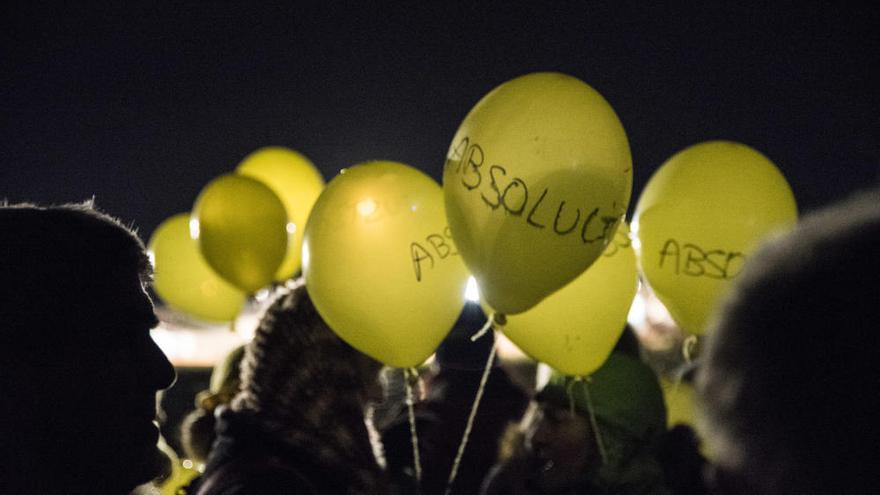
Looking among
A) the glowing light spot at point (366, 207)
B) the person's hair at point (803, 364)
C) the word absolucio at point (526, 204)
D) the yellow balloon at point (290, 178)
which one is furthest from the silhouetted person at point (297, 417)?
the yellow balloon at point (290, 178)

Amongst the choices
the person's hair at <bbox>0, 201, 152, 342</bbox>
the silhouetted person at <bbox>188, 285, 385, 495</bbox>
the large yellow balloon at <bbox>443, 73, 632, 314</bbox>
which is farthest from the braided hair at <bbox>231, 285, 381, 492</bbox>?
the person's hair at <bbox>0, 201, 152, 342</bbox>

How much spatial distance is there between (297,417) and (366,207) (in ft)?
1.97

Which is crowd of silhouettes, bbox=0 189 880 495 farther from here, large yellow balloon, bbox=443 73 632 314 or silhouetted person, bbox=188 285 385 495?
large yellow balloon, bbox=443 73 632 314

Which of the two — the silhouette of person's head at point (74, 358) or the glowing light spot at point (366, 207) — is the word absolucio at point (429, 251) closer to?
the glowing light spot at point (366, 207)

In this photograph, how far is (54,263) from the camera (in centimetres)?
147

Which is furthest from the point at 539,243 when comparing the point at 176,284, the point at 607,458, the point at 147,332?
the point at 176,284

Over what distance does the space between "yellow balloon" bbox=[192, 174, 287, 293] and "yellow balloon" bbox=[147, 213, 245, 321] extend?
0.54 meters

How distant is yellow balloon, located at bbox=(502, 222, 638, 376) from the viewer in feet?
7.76

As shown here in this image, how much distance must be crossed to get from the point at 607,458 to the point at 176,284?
2.33m

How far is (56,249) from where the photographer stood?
1.49 metres

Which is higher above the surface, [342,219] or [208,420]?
[342,219]

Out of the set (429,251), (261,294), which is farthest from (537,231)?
(261,294)

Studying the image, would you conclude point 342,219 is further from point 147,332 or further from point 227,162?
point 227,162

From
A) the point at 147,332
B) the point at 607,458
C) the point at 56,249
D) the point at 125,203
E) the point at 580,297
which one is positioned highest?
the point at 56,249
